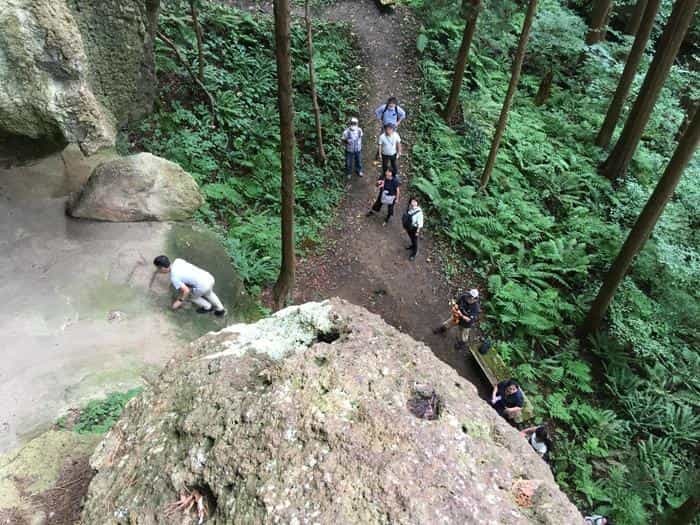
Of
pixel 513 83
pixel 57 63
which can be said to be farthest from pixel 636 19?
pixel 57 63

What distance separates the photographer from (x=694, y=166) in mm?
15406

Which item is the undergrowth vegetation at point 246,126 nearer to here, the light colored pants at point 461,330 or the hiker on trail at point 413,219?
the hiker on trail at point 413,219

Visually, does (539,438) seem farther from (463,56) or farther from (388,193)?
(463,56)

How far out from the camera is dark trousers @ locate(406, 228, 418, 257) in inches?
502

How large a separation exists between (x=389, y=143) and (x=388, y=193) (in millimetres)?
1330

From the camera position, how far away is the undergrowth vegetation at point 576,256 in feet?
38.1

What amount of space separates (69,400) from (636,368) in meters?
12.9

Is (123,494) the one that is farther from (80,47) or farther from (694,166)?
(694,166)

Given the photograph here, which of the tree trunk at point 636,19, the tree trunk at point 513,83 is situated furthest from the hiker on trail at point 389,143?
the tree trunk at point 636,19

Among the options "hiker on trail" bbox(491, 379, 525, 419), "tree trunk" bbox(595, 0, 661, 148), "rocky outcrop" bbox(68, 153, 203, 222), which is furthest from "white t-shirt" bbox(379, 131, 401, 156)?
"tree trunk" bbox(595, 0, 661, 148)

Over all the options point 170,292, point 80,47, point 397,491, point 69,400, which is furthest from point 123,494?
point 80,47

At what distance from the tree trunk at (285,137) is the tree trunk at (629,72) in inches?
452

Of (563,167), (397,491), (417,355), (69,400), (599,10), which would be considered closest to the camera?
(397,491)

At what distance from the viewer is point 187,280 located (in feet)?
29.2
